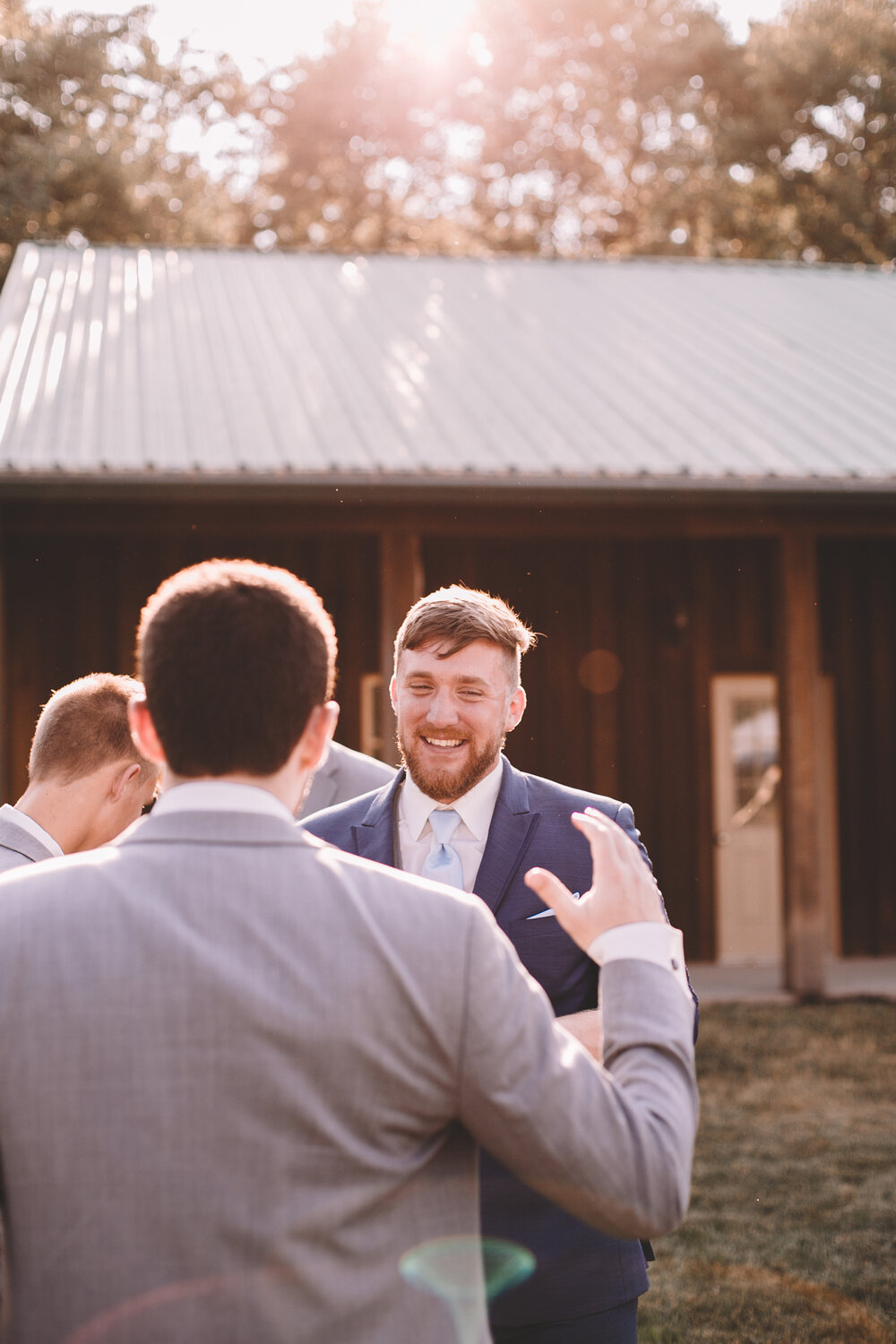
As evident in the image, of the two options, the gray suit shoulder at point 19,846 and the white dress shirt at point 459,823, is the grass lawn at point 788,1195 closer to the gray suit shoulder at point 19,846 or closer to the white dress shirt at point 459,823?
the white dress shirt at point 459,823

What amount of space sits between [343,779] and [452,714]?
1.49m

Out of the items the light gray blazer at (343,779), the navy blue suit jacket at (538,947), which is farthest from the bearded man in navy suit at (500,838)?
the light gray blazer at (343,779)

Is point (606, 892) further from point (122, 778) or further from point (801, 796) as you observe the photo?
point (801, 796)

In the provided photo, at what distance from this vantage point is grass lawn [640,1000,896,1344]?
432cm

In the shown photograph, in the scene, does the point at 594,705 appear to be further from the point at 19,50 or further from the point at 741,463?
the point at 19,50

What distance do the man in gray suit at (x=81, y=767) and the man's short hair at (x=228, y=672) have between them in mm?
1313

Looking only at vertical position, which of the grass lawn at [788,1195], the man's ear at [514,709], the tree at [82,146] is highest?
the tree at [82,146]

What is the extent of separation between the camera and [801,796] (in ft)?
29.9

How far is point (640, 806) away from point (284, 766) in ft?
33.2

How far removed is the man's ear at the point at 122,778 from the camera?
2.81 m

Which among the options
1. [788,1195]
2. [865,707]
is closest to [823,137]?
[865,707]

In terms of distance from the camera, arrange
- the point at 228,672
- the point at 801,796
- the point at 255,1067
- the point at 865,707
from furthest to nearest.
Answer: the point at 865,707 < the point at 801,796 < the point at 228,672 < the point at 255,1067

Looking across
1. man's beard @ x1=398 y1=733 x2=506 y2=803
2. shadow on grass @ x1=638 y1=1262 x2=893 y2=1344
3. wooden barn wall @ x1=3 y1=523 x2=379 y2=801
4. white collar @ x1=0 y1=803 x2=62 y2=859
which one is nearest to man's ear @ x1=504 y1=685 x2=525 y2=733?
man's beard @ x1=398 y1=733 x2=506 y2=803

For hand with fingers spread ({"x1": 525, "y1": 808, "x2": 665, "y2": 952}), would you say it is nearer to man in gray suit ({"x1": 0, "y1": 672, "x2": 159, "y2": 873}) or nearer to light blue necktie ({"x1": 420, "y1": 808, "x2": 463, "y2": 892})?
light blue necktie ({"x1": 420, "y1": 808, "x2": 463, "y2": 892})
